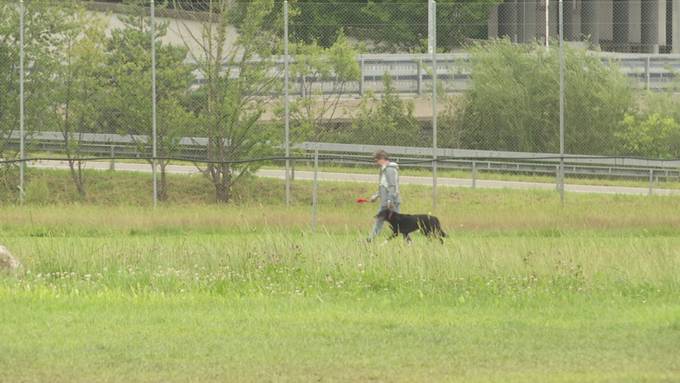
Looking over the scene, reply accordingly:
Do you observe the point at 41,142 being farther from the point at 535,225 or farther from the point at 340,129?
the point at 535,225

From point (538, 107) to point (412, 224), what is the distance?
1294cm

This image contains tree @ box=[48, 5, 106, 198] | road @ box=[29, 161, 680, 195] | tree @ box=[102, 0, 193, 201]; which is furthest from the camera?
road @ box=[29, 161, 680, 195]

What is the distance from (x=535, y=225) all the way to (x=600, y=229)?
124cm

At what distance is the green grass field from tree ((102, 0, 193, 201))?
961 cm

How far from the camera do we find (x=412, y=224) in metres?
23.7

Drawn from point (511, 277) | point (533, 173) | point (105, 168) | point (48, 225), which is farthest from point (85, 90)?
point (511, 277)

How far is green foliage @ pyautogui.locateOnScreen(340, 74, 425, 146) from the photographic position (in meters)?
35.8

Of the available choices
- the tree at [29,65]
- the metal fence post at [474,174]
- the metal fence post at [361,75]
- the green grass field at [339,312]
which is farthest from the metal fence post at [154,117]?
the green grass field at [339,312]

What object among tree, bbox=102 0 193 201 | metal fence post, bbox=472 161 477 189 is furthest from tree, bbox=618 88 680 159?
tree, bbox=102 0 193 201

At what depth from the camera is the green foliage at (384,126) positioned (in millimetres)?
35781

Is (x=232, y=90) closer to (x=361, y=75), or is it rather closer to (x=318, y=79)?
(x=318, y=79)

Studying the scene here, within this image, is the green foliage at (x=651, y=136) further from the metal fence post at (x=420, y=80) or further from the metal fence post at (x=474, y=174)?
the metal fence post at (x=420, y=80)

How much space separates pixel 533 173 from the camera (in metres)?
37.2

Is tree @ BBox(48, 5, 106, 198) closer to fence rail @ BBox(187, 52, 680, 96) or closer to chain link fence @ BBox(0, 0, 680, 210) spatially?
chain link fence @ BBox(0, 0, 680, 210)
